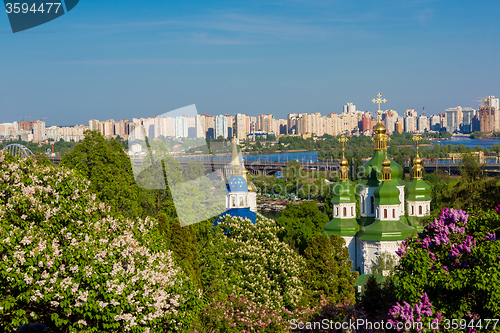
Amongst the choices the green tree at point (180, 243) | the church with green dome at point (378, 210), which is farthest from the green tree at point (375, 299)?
the church with green dome at point (378, 210)

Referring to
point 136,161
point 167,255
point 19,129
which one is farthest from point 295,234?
point 19,129

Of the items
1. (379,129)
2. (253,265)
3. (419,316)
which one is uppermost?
(379,129)

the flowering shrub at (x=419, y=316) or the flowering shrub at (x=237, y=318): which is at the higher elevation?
the flowering shrub at (x=419, y=316)

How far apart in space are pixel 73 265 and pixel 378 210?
1955cm

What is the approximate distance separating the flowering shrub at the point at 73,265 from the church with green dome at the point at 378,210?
55.8ft

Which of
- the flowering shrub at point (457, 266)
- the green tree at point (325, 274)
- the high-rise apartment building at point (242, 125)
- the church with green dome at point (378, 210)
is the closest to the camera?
the flowering shrub at point (457, 266)

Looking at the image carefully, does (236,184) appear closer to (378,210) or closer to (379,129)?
(378,210)

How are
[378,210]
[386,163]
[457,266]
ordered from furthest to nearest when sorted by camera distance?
[386,163] < [378,210] < [457,266]

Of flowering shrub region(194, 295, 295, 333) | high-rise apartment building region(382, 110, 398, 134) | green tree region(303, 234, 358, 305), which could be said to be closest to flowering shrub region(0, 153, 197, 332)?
flowering shrub region(194, 295, 295, 333)

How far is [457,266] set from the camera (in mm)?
9570

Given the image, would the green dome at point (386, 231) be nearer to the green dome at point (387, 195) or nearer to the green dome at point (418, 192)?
the green dome at point (387, 195)

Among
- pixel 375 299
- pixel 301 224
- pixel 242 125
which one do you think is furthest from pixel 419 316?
pixel 242 125

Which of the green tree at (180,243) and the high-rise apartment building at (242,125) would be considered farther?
the high-rise apartment building at (242,125)

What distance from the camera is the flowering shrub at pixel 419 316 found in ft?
30.0
